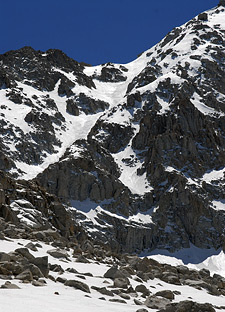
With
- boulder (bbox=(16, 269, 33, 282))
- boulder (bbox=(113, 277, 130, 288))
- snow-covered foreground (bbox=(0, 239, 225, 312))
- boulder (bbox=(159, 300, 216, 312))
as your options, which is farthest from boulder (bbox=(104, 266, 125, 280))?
boulder (bbox=(159, 300, 216, 312))

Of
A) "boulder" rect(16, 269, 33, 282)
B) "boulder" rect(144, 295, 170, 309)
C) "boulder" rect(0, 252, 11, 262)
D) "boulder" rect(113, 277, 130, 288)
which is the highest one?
"boulder" rect(0, 252, 11, 262)

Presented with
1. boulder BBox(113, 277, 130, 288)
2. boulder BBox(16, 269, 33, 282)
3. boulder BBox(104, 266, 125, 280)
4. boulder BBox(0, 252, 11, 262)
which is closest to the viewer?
boulder BBox(16, 269, 33, 282)

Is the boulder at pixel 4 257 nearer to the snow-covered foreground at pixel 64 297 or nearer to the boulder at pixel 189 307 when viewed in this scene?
the snow-covered foreground at pixel 64 297

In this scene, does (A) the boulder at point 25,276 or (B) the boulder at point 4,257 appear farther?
(B) the boulder at point 4,257

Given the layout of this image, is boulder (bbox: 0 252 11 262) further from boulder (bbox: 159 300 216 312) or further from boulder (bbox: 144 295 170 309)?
boulder (bbox: 159 300 216 312)

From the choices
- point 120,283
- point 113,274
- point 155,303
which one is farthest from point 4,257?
point 113,274

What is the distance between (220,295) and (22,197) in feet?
71.3

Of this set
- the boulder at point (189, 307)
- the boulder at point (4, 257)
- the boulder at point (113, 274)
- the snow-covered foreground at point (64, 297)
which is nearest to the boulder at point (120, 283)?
the snow-covered foreground at point (64, 297)

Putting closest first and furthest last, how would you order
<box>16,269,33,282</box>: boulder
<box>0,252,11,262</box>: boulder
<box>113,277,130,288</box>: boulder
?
<box>16,269,33,282</box>: boulder → <box>0,252,11,262</box>: boulder → <box>113,277,130,288</box>: boulder

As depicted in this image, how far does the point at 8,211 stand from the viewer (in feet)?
104

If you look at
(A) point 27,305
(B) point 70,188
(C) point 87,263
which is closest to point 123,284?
(C) point 87,263

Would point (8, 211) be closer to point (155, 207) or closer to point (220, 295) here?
point (220, 295)

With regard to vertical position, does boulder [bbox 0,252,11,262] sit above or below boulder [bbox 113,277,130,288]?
above

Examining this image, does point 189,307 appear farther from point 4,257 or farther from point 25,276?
point 4,257
